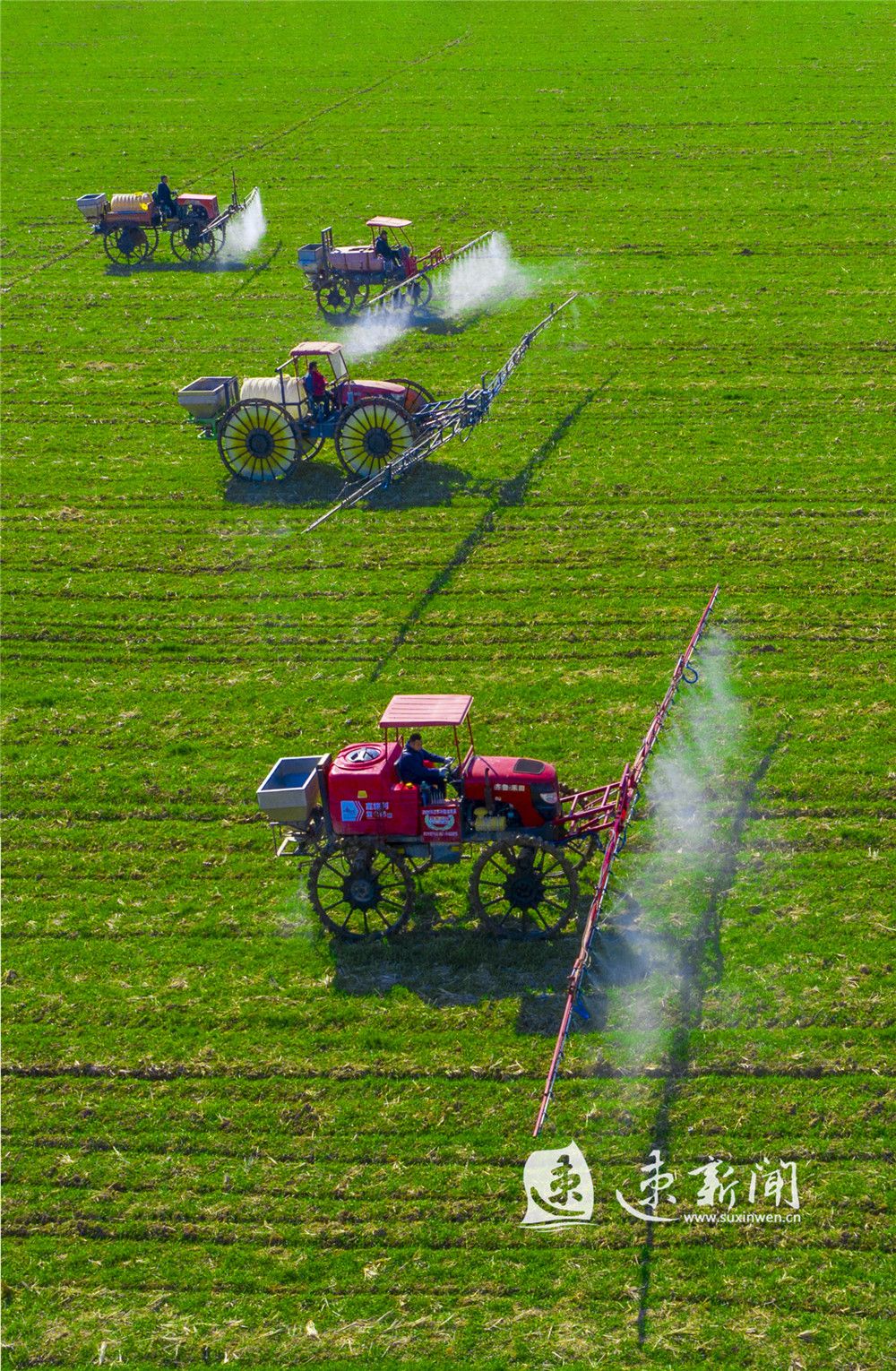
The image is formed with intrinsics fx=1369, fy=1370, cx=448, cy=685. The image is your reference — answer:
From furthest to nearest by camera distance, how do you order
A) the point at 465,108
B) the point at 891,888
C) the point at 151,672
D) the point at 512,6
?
1. the point at 512,6
2. the point at 465,108
3. the point at 151,672
4. the point at 891,888

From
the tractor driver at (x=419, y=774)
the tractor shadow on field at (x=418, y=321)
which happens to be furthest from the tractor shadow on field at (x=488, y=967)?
the tractor shadow on field at (x=418, y=321)

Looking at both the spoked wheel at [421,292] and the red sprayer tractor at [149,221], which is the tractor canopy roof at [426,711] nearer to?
the spoked wheel at [421,292]

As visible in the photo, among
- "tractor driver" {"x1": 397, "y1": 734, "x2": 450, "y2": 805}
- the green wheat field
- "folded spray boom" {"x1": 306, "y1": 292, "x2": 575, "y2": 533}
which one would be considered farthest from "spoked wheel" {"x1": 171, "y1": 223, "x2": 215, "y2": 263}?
"tractor driver" {"x1": 397, "y1": 734, "x2": 450, "y2": 805}

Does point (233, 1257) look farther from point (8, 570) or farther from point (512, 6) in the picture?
point (512, 6)

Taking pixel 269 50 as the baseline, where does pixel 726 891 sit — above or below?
below

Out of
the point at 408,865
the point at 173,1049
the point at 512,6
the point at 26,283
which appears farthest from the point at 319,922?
the point at 512,6

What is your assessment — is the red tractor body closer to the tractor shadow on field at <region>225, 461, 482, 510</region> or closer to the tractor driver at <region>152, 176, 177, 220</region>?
the tractor shadow on field at <region>225, 461, 482, 510</region>

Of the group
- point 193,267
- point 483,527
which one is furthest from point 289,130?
point 483,527
